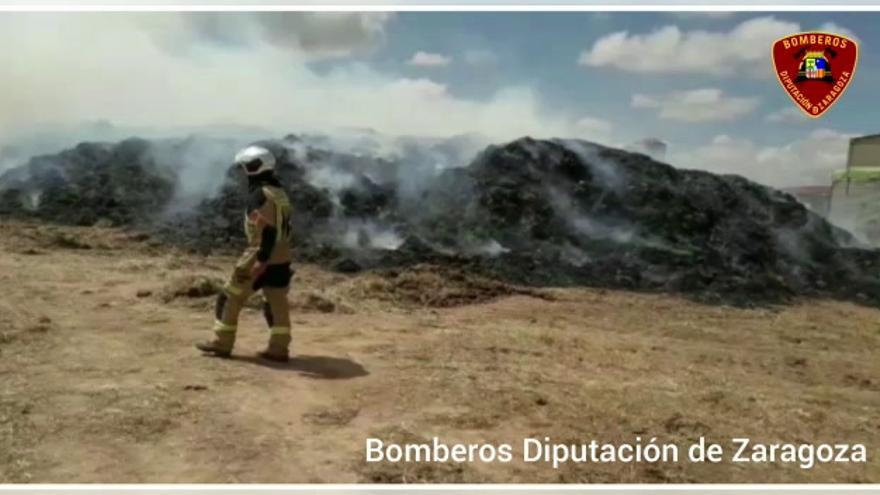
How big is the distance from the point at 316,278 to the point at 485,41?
1.99 m

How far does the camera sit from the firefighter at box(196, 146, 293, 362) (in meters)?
4.43

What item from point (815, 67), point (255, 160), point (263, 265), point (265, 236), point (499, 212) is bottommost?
point (263, 265)

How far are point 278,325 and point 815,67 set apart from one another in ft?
9.45

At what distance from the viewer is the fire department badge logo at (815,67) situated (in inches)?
167

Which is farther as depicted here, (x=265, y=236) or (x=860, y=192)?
(x=860, y=192)

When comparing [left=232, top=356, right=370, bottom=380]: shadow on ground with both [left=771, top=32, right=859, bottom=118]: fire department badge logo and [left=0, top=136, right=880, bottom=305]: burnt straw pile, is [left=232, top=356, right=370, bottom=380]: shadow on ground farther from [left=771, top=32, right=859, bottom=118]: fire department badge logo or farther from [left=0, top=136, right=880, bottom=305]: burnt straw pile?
[left=771, top=32, right=859, bottom=118]: fire department badge logo

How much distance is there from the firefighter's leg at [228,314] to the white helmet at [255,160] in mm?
524

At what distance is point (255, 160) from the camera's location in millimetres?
4398

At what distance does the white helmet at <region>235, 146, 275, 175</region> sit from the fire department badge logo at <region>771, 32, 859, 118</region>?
245 cm

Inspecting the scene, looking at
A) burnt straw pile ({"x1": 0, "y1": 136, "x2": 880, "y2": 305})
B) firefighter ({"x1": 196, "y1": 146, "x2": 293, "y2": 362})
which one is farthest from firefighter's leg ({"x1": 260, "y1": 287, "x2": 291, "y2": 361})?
burnt straw pile ({"x1": 0, "y1": 136, "x2": 880, "y2": 305})

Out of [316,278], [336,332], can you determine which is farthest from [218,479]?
[316,278]

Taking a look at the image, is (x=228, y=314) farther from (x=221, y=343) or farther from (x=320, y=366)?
(x=320, y=366)

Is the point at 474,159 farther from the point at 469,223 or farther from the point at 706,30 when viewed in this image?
the point at 706,30

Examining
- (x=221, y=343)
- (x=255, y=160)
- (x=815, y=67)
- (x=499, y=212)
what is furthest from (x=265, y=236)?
(x=815, y=67)
